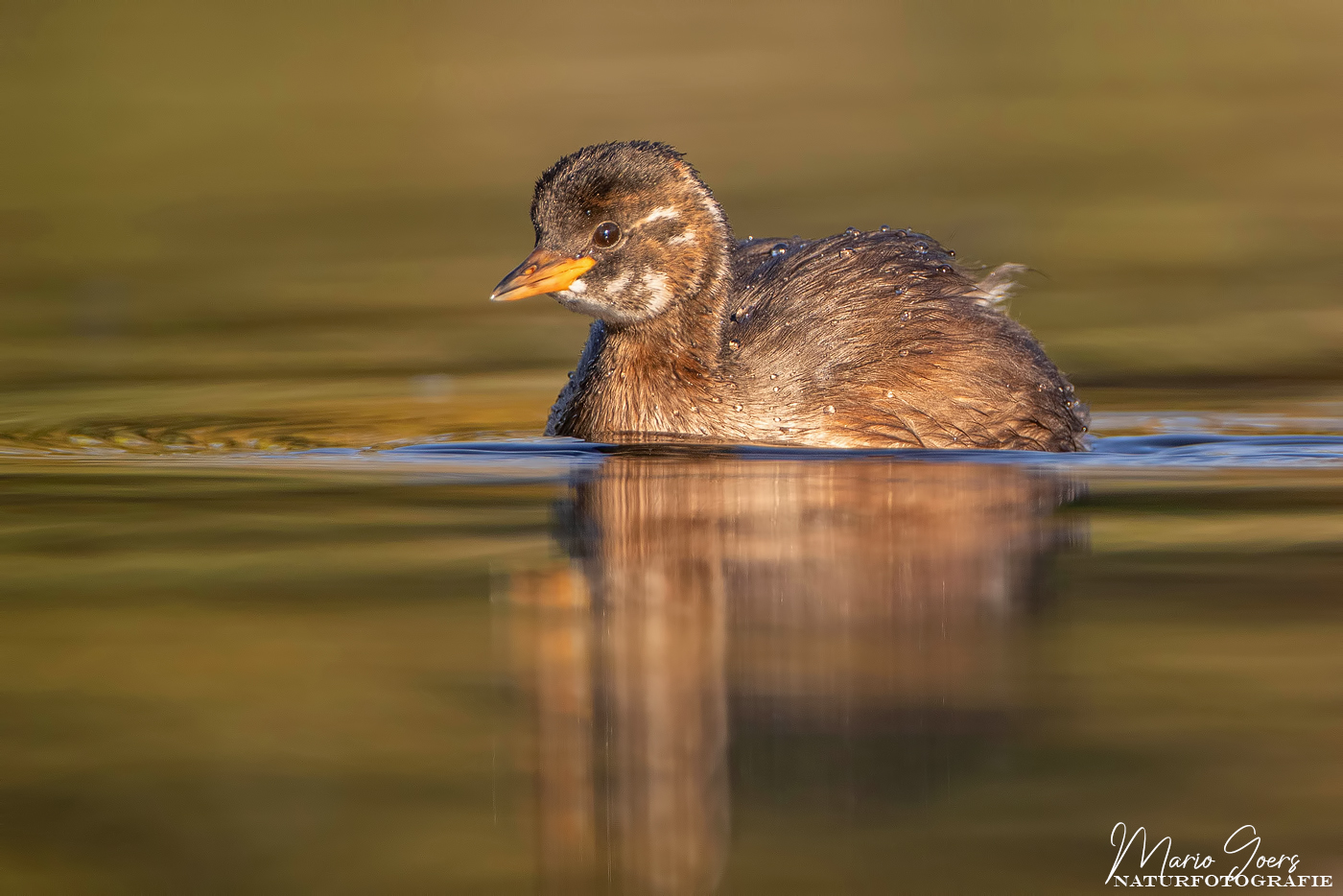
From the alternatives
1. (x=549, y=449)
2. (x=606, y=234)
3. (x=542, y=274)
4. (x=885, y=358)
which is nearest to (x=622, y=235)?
(x=606, y=234)

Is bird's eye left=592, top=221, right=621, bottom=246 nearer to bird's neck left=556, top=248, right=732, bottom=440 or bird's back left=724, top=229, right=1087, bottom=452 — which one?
bird's neck left=556, top=248, right=732, bottom=440

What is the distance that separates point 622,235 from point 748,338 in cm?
82

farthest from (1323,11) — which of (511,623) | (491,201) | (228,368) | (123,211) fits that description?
(511,623)

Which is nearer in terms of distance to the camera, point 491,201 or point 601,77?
point 491,201

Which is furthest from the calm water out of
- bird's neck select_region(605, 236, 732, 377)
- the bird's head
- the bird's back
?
the bird's head

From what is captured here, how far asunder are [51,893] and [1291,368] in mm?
9842

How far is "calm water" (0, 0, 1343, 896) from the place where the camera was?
4.25 meters

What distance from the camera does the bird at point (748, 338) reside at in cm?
978

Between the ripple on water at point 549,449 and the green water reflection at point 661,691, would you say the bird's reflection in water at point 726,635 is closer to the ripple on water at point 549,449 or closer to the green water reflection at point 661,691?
the green water reflection at point 661,691

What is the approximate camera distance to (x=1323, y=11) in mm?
33062

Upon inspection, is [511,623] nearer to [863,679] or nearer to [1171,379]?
[863,679]

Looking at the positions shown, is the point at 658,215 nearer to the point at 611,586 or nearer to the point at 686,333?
the point at 686,333

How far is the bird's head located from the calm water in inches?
36.5
